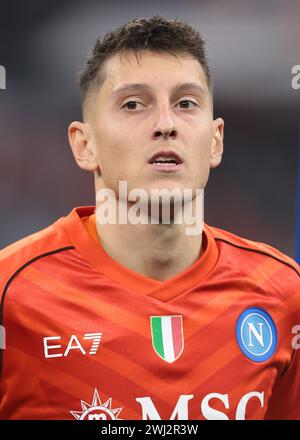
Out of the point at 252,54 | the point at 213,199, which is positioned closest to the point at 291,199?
the point at 213,199

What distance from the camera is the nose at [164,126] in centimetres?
172

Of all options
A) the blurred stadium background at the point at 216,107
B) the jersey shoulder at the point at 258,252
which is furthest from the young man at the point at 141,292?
the blurred stadium background at the point at 216,107

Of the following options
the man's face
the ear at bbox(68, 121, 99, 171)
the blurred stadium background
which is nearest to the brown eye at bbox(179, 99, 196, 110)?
the man's face

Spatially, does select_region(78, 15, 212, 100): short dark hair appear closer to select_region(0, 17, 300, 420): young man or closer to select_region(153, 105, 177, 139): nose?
select_region(0, 17, 300, 420): young man

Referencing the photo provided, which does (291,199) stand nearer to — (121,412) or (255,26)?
(255,26)

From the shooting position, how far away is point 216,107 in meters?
3.12

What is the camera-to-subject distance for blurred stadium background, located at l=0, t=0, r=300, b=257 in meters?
2.89

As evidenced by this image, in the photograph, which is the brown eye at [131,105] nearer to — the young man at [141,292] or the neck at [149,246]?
the young man at [141,292]

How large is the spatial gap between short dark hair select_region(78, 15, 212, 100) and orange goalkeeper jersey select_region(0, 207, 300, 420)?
47 centimetres

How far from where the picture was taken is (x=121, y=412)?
1749mm

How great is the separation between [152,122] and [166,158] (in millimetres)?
106

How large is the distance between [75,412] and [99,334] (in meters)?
0.22

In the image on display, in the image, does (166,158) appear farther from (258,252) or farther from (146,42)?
(258,252)

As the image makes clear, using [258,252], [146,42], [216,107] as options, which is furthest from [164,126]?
[216,107]
